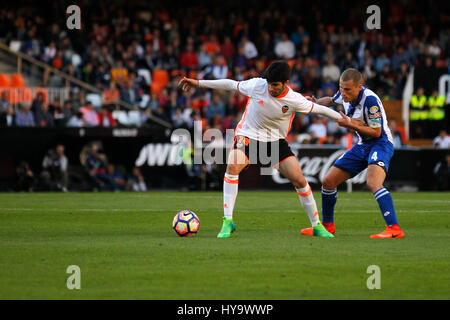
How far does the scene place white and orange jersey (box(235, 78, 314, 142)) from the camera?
10.7m

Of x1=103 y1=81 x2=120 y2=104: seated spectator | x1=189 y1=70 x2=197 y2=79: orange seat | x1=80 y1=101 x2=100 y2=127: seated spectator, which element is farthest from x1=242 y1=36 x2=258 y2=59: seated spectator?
x1=80 y1=101 x2=100 y2=127: seated spectator

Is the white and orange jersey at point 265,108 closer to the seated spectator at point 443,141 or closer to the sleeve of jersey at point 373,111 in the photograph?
the sleeve of jersey at point 373,111

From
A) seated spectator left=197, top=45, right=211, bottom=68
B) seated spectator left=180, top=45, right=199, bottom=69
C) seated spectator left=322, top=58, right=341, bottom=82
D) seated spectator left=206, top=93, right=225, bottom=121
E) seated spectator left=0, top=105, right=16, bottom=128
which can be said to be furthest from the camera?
seated spectator left=322, top=58, right=341, bottom=82

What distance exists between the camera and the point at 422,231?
38.6 ft

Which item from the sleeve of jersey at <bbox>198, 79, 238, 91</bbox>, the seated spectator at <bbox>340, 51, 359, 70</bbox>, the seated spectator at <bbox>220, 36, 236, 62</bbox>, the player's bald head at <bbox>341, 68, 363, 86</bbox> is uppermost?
the seated spectator at <bbox>220, 36, 236, 62</bbox>

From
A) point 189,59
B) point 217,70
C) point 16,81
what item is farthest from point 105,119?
point 189,59

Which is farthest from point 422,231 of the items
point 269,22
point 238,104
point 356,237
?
point 269,22

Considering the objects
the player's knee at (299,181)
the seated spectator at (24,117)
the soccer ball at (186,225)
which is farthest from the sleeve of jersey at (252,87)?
the seated spectator at (24,117)

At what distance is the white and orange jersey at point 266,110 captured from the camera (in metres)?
10.7

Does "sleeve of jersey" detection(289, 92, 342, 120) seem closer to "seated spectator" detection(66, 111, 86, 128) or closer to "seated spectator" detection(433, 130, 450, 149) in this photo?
"seated spectator" detection(66, 111, 86, 128)

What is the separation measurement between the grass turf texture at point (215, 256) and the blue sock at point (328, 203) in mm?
276

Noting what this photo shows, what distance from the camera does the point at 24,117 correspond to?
22.2 m

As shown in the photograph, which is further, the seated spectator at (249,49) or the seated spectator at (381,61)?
the seated spectator at (249,49)
